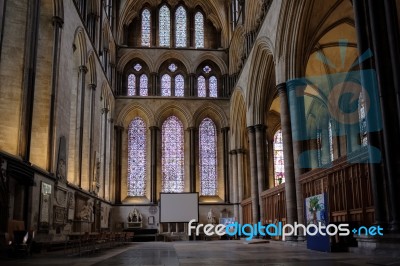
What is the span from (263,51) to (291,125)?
5.82 m

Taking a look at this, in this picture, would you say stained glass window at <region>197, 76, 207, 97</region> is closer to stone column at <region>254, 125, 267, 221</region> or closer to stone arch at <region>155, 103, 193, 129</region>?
stone arch at <region>155, 103, 193, 129</region>

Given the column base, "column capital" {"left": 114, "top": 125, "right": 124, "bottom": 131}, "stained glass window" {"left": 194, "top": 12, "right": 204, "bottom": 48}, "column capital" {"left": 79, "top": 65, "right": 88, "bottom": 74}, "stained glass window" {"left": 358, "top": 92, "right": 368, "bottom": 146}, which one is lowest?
the column base

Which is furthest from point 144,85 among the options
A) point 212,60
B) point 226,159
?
point 226,159

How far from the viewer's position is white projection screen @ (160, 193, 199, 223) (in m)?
25.9

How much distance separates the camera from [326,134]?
2470cm

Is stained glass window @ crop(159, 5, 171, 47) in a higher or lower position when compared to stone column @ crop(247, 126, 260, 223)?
higher

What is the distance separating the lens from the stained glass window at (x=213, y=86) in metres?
30.0

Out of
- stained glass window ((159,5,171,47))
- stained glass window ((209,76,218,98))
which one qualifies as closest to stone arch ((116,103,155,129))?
stained glass window ((209,76,218,98))

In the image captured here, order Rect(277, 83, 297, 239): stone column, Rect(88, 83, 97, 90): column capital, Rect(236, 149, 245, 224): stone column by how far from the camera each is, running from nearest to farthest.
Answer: Rect(277, 83, 297, 239): stone column
Rect(88, 83, 97, 90): column capital
Rect(236, 149, 245, 224): stone column

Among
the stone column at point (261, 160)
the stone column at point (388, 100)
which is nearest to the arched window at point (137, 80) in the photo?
the stone column at point (261, 160)

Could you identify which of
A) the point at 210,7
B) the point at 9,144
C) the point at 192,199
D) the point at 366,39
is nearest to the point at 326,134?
the point at 192,199

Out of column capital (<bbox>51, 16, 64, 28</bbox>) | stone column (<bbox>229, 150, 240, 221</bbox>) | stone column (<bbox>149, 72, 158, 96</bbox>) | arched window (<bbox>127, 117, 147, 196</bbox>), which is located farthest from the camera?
stone column (<bbox>149, 72, 158, 96</bbox>)

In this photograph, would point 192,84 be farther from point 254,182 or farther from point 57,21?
point 57,21

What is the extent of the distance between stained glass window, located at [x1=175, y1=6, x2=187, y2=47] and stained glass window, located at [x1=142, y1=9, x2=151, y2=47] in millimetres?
2016
